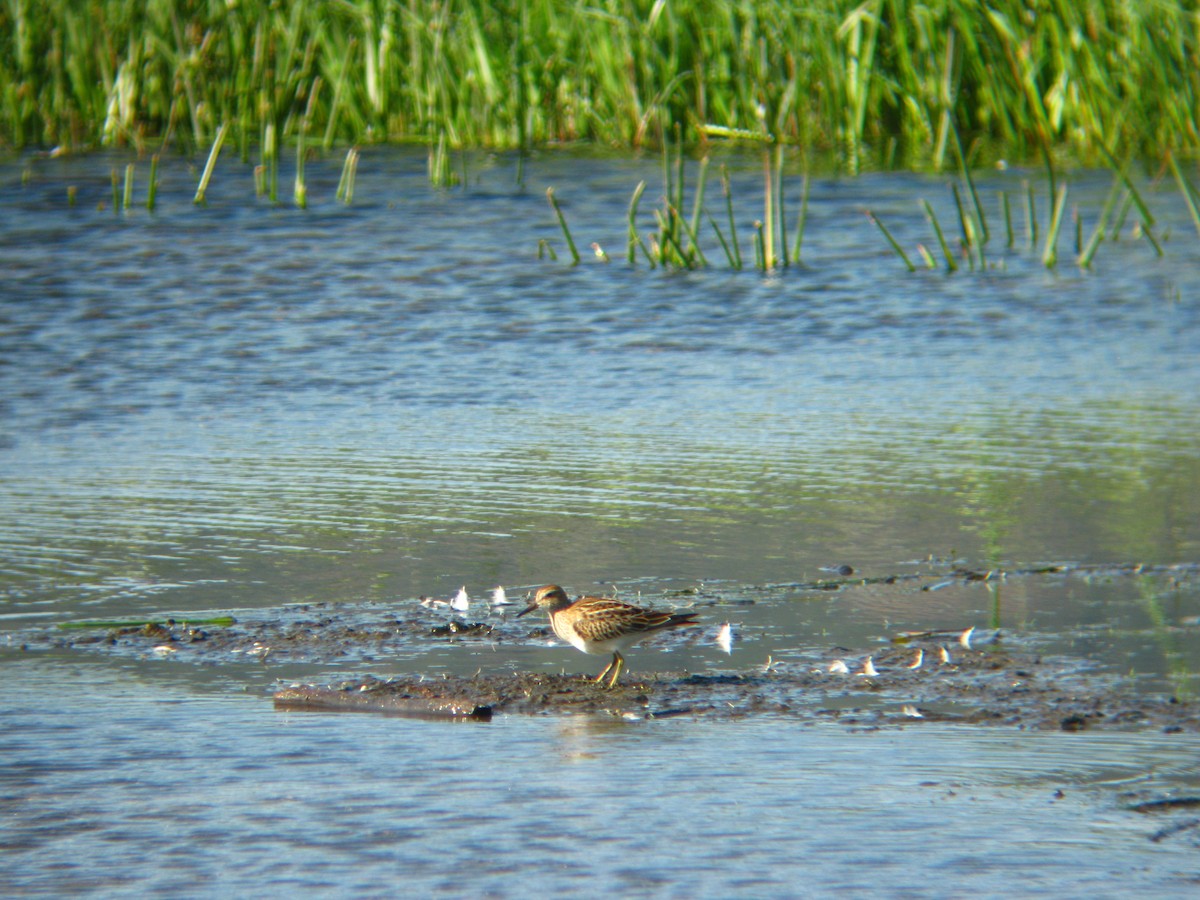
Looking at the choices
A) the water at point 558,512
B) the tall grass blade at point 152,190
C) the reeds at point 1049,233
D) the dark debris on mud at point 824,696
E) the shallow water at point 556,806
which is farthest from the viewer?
the tall grass blade at point 152,190

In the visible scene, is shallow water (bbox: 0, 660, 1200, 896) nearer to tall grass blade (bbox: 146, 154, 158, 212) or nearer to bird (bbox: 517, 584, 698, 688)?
bird (bbox: 517, 584, 698, 688)

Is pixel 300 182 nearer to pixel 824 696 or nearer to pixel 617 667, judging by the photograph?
pixel 617 667

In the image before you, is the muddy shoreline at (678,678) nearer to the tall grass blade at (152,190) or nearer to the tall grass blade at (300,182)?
the tall grass blade at (300,182)

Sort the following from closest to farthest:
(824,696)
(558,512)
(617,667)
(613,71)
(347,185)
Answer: (824,696)
(617,667)
(558,512)
(347,185)
(613,71)

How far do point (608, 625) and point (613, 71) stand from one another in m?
10.1

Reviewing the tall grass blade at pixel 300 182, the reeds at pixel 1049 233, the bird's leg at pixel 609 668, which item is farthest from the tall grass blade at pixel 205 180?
the bird's leg at pixel 609 668

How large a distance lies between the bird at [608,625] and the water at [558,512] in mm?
183

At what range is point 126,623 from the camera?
4.66 metres

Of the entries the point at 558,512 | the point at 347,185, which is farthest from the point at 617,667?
the point at 347,185

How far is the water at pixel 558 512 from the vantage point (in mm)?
3324

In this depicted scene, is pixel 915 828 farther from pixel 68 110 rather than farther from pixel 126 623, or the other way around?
pixel 68 110

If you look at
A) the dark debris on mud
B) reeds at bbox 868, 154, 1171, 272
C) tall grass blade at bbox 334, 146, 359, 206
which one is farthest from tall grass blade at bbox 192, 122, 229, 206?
the dark debris on mud

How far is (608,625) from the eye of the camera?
167 inches

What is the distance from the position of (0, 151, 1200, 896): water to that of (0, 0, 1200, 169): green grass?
3.43ft
